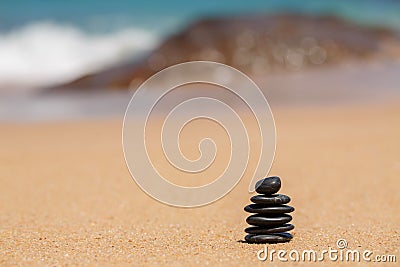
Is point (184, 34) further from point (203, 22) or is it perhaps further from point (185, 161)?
point (185, 161)

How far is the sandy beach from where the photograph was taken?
3.64 m

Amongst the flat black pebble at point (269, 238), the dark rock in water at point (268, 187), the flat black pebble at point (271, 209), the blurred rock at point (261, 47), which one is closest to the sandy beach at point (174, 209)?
the flat black pebble at point (269, 238)

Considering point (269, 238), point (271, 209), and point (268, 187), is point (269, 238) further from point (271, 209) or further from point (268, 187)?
point (268, 187)

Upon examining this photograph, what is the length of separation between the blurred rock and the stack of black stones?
45.0ft

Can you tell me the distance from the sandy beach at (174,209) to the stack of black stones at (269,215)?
0.24ft

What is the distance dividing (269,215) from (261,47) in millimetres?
14646

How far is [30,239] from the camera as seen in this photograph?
3967 mm

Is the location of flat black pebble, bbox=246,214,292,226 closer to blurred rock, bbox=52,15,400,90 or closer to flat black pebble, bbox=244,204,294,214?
flat black pebble, bbox=244,204,294,214

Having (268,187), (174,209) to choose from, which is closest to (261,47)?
(174,209)

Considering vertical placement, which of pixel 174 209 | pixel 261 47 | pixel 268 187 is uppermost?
pixel 261 47

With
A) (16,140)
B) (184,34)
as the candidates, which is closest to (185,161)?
(16,140)

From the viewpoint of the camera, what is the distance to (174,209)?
16.2ft

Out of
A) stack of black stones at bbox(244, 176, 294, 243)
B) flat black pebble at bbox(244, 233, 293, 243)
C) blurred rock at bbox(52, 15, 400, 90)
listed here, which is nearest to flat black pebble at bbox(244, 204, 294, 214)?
stack of black stones at bbox(244, 176, 294, 243)

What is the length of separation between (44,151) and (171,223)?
4.57 metres
